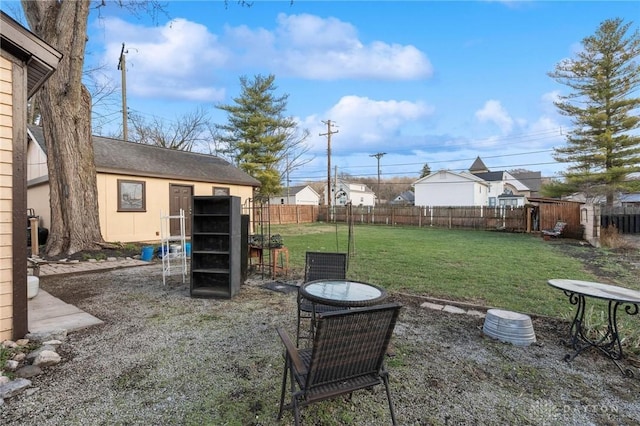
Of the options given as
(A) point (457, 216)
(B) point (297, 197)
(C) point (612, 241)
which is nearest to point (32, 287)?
(C) point (612, 241)

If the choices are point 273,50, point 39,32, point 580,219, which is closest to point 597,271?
point 580,219

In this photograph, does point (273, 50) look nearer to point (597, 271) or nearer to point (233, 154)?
point (597, 271)

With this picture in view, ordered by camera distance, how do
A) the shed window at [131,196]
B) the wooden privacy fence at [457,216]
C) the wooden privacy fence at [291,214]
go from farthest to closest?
the wooden privacy fence at [291,214]
the wooden privacy fence at [457,216]
the shed window at [131,196]

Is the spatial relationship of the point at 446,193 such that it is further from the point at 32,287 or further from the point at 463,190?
the point at 32,287

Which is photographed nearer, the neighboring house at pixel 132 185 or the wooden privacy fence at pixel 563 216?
the neighboring house at pixel 132 185

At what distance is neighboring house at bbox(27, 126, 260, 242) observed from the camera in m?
9.67

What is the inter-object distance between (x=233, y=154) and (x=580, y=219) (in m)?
19.6

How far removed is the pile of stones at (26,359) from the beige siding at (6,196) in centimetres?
19

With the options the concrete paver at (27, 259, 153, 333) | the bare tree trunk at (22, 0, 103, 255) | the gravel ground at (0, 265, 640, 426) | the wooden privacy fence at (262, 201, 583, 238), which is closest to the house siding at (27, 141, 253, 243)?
the bare tree trunk at (22, 0, 103, 255)

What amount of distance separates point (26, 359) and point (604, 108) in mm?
22540

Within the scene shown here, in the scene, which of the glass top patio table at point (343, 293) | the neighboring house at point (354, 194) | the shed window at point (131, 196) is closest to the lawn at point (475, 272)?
the glass top patio table at point (343, 293)

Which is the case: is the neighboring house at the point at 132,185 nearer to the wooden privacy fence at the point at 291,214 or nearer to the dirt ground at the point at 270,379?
the dirt ground at the point at 270,379

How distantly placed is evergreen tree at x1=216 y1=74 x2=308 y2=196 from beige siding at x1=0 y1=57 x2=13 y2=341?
17671mm

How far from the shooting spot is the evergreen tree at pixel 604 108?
15375 mm
